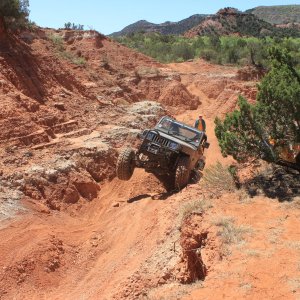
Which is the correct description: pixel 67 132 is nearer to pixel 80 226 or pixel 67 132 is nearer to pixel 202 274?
pixel 80 226

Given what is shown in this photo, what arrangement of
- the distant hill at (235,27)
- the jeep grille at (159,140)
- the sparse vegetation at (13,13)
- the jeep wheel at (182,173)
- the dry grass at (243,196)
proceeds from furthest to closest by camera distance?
the distant hill at (235,27), the sparse vegetation at (13,13), the jeep grille at (159,140), the jeep wheel at (182,173), the dry grass at (243,196)

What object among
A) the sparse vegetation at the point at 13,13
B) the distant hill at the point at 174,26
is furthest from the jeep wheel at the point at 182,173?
the distant hill at the point at 174,26

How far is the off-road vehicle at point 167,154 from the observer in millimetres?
11555

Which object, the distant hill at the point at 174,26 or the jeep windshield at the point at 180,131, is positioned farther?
the distant hill at the point at 174,26

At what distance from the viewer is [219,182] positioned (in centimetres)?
1033

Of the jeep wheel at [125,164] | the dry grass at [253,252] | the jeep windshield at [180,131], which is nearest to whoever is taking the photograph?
the dry grass at [253,252]

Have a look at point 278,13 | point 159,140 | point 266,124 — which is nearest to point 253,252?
point 266,124

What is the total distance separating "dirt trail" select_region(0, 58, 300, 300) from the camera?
20.2ft

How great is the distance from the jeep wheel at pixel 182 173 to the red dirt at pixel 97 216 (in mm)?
355

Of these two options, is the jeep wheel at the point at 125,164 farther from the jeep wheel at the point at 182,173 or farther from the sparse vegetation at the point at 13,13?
the sparse vegetation at the point at 13,13

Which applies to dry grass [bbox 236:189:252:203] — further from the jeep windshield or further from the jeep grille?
the jeep windshield

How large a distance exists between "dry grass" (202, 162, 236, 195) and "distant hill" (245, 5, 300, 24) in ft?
314

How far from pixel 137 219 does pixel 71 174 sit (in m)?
2.81

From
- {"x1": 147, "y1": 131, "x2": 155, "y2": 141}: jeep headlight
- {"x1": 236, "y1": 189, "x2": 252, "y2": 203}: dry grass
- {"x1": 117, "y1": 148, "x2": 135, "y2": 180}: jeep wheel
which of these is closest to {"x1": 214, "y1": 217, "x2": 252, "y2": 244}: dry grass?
{"x1": 236, "y1": 189, "x2": 252, "y2": 203}: dry grass
